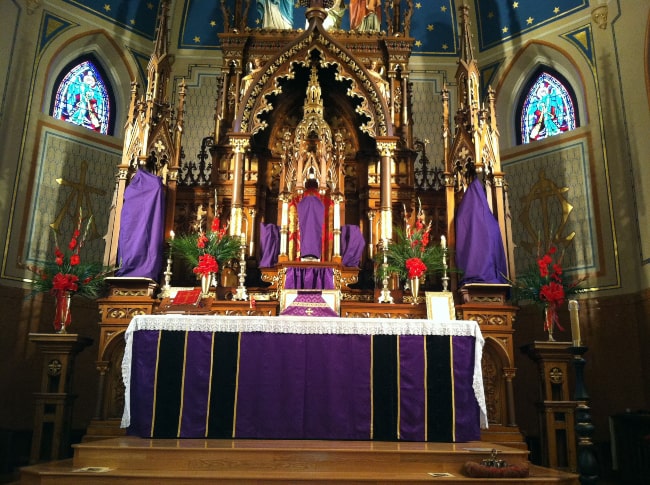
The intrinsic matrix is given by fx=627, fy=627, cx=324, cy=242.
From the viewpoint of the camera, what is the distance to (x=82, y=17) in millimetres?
12875

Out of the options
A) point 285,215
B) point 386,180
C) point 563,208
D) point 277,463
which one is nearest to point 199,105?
point 285,215

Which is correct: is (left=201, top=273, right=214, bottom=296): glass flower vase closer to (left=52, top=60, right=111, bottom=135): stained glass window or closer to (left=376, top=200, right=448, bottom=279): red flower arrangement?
(left=376, top=200, right=448, bottom=279): red flower arrangement

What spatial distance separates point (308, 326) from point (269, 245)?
337 cm

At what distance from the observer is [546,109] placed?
1309 cm

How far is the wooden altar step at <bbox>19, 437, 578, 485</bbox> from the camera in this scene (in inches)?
234

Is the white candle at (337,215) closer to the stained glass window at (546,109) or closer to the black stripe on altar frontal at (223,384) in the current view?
the black stripe on altar frontal at (223,384)

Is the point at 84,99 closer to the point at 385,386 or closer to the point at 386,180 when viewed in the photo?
the point at 386,180

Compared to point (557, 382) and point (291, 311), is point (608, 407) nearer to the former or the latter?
point (557, 382)

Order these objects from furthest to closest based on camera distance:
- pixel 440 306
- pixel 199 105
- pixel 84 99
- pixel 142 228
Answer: pixel 199 105 → pixel 84 99 → pixel 142 228 → pixel 440 306

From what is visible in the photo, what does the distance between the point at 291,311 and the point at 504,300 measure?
3195mm

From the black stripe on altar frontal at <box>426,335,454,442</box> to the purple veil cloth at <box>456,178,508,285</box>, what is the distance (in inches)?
83.2

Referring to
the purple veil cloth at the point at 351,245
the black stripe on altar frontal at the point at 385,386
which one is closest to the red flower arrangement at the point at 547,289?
the purple veil cloth at the point at 351,245

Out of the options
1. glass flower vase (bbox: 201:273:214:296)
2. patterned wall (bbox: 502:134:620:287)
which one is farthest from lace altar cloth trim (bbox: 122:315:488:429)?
patterned wall (bbox: 502:134:620:287)

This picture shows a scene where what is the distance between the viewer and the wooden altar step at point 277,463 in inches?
234
